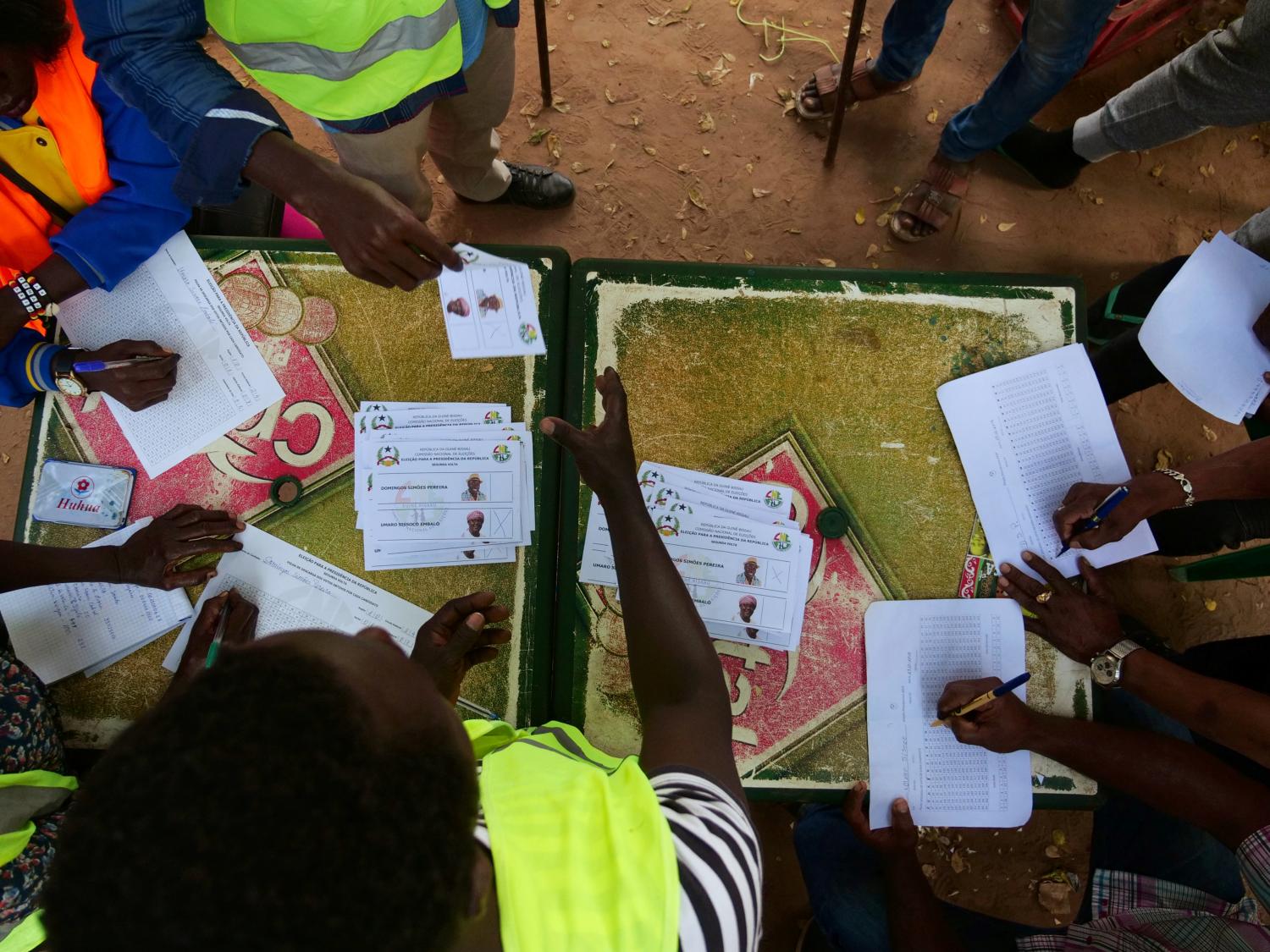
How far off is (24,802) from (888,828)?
1533mm

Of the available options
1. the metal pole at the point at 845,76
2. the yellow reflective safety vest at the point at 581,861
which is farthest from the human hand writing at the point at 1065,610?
the metal pole at the point at 845,76

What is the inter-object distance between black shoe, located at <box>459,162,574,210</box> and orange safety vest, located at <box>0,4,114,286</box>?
1.12 metres

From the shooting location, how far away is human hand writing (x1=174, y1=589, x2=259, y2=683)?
1433mm

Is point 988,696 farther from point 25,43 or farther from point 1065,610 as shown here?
point 25,43

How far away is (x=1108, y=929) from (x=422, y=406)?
5.39 ft

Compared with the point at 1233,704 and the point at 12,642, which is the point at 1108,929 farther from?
the point at 12,642

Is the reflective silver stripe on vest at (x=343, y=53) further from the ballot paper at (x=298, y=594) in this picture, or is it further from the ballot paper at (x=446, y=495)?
the ballot paper at (x=298, y=594)

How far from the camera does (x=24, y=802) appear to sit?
1302 mm

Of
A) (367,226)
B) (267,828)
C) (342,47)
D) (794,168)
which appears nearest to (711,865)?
(267,828)

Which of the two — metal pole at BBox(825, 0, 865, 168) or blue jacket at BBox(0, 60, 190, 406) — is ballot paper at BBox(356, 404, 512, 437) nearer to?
blue jacket at BBox(0, 60, 190, 406)

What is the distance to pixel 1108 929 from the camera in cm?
143

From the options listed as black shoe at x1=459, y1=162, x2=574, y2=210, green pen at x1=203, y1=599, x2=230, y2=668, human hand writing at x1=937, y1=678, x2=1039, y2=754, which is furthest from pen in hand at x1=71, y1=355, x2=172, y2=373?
human hand writing at x1=937, y1=678, x2=1039, y2=754

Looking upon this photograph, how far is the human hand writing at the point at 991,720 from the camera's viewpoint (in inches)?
54.8

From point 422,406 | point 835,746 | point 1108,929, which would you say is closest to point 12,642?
point 422,406
